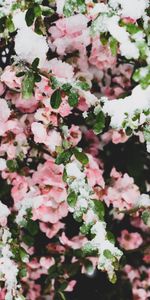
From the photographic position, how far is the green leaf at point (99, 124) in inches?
48.4

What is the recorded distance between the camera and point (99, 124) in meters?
1.23

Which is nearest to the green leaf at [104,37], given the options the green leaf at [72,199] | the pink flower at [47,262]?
the green leaf at [72,199]

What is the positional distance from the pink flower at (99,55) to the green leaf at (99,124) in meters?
0.42

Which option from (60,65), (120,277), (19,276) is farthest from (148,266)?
(60,65)

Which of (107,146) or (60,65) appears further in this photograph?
(107,146)

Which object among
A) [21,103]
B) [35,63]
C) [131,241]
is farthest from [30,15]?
[131,241]

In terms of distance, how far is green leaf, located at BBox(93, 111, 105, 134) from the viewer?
1.23 meters

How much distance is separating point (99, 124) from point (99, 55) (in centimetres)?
48

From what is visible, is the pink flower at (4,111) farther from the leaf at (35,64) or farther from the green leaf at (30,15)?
the green leaf at (30,15)

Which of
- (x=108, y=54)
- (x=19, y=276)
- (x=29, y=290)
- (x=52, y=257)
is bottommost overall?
(x=29, y=290)

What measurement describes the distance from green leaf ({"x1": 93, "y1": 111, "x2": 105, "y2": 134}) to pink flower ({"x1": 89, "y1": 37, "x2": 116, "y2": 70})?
16.4 inches

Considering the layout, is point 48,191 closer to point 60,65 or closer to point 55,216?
point 55,216

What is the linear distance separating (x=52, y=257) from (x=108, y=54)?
2.40 feet

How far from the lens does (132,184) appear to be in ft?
5.90
